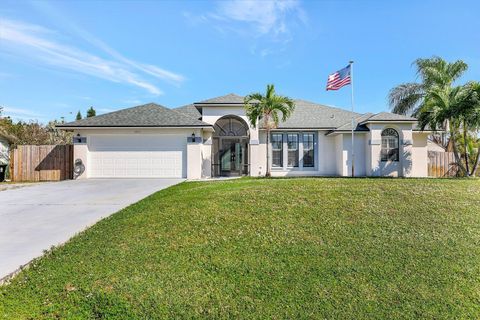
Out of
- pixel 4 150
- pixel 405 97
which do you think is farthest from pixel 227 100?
pixel 4 150

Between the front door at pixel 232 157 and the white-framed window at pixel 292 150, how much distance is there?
3.49 metres

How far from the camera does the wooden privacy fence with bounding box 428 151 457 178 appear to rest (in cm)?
2012

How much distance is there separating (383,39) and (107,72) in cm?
1732

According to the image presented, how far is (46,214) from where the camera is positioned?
312 inches

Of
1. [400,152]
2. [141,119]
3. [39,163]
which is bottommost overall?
[39,163]

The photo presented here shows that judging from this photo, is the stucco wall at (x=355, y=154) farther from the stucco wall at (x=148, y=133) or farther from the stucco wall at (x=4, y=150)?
the stucco wall at (x=4, y=150)

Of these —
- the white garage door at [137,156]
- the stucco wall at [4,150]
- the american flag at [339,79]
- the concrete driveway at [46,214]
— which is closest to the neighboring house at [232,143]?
the white garage door at [137,156]

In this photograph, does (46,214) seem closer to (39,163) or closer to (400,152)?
(39,163)

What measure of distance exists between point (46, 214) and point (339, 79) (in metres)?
17.1

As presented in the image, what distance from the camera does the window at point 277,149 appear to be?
20.1 metres

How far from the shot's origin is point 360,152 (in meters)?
19.2

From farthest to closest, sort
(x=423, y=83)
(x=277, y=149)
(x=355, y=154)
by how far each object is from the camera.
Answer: (x=423, y=83) < (x=277, y=149) < (x=355, y=154)

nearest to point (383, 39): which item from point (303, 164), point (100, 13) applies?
point (303, 164)

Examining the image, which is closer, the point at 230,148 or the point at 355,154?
the point at 355,154
